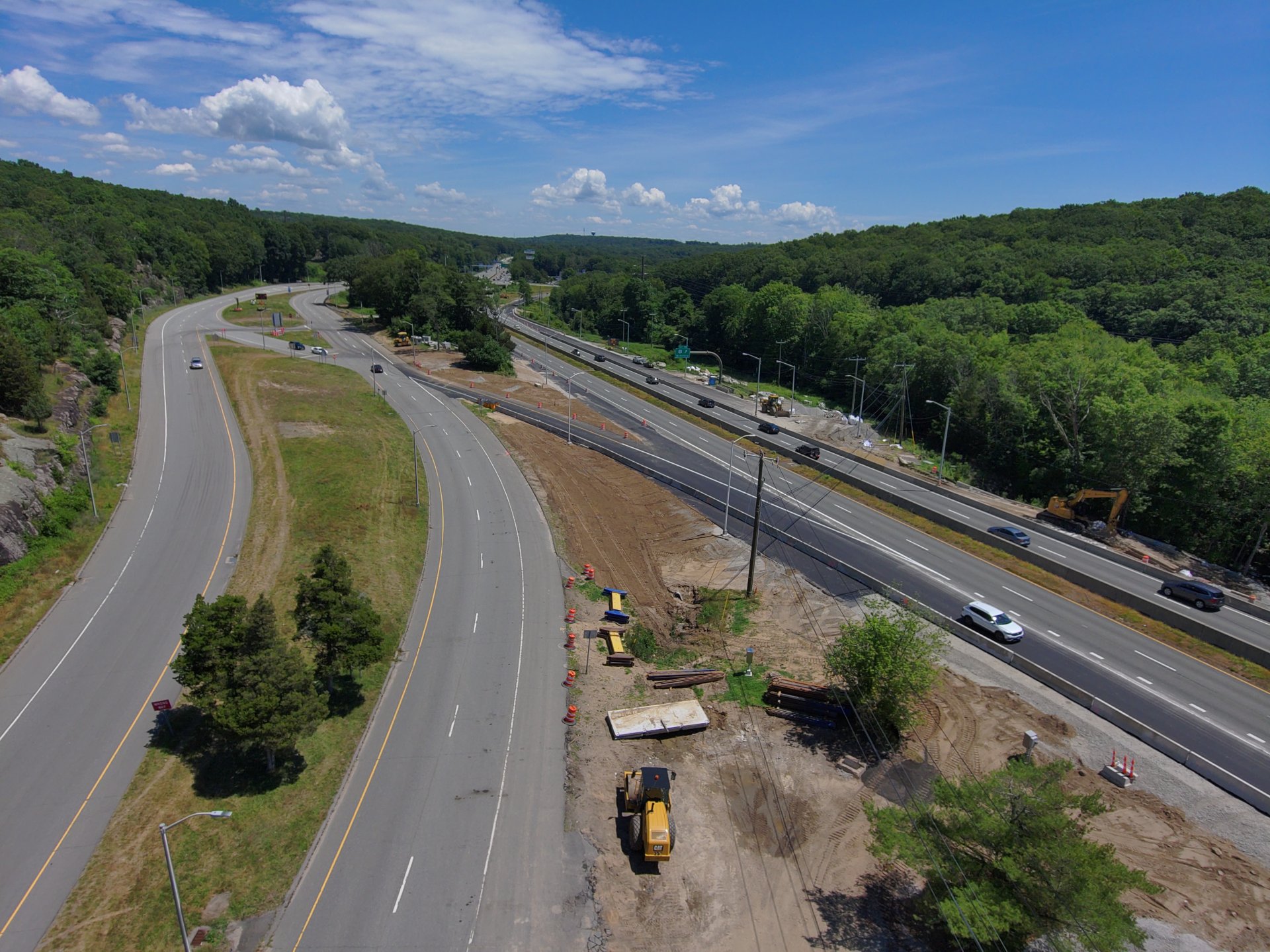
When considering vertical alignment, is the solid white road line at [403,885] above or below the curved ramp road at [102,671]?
below

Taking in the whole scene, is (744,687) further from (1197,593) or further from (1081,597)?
(1197,593)

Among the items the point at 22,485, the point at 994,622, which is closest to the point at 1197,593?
the point at 994,622

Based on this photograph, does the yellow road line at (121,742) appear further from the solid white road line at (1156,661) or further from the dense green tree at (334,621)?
the solid white road line at (1156,661)

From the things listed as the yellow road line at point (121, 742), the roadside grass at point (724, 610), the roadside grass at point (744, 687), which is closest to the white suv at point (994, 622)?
the roadside grass at point (724, 610)

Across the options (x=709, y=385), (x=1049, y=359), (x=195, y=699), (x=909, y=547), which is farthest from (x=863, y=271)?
(x=195, y=699)

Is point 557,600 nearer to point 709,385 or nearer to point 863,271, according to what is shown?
point 709,385

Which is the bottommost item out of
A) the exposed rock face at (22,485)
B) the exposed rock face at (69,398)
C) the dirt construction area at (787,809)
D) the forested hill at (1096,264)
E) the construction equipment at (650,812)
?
the dirt construction area at (787,809)

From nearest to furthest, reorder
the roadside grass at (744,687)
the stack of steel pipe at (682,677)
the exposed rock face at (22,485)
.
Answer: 1. the roadside grass at (744,687)
2. the stack of steel pipe at (682,677)
3. the exposed rock face at (22,485)

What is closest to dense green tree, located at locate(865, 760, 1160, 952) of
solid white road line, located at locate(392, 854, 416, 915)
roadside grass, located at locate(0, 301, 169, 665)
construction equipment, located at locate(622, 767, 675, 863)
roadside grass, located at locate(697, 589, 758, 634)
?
construction equipment, located at locate(622, 767, 675, 863)

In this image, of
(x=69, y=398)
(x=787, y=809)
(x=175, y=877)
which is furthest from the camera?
(x=69, y=398)
